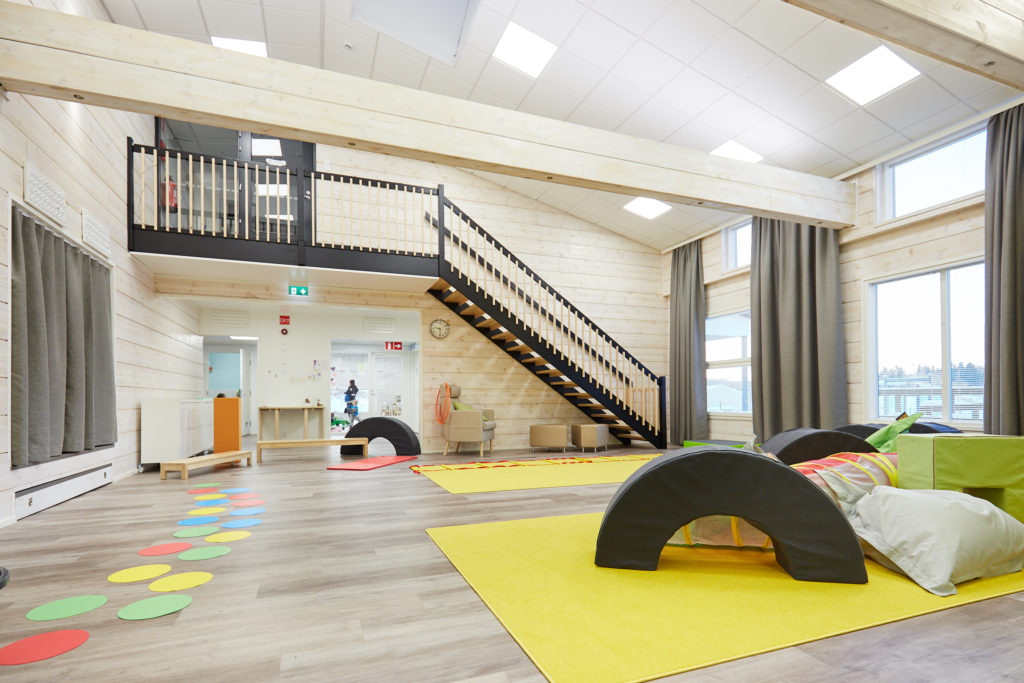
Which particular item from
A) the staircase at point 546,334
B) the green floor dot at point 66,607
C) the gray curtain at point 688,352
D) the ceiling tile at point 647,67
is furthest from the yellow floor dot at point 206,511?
the gray curtain at point 688,352

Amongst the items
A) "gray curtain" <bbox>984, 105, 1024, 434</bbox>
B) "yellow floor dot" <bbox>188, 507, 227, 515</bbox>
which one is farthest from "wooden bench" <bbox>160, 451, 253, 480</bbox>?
"gray curtain" <bbox>984, 105, 1024, 434</bbox>

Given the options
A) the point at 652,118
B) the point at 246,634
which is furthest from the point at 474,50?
the point at 246,634

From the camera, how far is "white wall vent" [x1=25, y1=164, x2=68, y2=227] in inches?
142

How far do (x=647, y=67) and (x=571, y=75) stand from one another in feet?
2.95

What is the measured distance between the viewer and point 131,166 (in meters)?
5.57

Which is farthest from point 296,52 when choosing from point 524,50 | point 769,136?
point 769,136

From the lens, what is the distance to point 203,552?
8.79 feet

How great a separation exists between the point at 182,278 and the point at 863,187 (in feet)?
27.3

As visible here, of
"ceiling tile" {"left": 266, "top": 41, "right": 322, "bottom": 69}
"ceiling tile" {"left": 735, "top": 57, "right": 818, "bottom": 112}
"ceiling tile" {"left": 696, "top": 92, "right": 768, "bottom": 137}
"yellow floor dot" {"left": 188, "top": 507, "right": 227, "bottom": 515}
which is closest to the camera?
"yellow floor dot" {"left": 188, "top": 507, "right": 227, "bottom": 515}

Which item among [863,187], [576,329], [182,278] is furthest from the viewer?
[576,329]

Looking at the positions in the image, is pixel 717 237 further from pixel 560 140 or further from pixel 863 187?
pixel 560 140

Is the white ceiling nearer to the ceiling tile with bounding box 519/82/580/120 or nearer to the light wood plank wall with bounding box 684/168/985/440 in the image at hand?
the ceiling tile with bounding box 519/82/580/120

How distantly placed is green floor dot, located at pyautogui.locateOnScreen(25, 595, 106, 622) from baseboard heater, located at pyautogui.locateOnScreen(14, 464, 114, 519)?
6.52 ft

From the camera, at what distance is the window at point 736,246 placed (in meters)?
7.83
